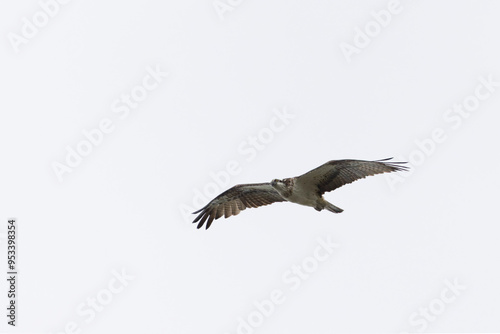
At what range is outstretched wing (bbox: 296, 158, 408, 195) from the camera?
1984 cm

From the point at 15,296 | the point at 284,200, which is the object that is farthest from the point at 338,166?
the point at 15,296

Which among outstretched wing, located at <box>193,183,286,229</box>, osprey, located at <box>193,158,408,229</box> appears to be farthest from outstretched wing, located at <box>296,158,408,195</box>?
outstretched wing, located at <box>193,183,286,229</box>

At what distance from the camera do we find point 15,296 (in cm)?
2227

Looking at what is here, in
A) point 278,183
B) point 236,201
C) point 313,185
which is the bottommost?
point 313,185

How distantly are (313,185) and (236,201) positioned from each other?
271 centimetres

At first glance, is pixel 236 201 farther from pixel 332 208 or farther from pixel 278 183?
pixel 332 208

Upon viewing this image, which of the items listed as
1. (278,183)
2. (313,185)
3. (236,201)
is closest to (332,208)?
(313,185)

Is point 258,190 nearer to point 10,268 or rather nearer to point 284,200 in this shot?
point 284,200

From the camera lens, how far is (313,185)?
2066 cm

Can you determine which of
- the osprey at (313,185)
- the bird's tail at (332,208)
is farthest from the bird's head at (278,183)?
the bird's tail at (332,208)

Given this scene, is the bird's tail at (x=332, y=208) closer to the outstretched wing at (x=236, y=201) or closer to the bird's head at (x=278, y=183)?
the bird's head at (x=278, y=183)

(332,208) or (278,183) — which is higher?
(278,183)

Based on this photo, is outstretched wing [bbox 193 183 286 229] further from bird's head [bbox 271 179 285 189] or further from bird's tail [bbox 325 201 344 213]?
bird's tail [bbox 325 201 344 213]

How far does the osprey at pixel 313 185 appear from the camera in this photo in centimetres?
2009
